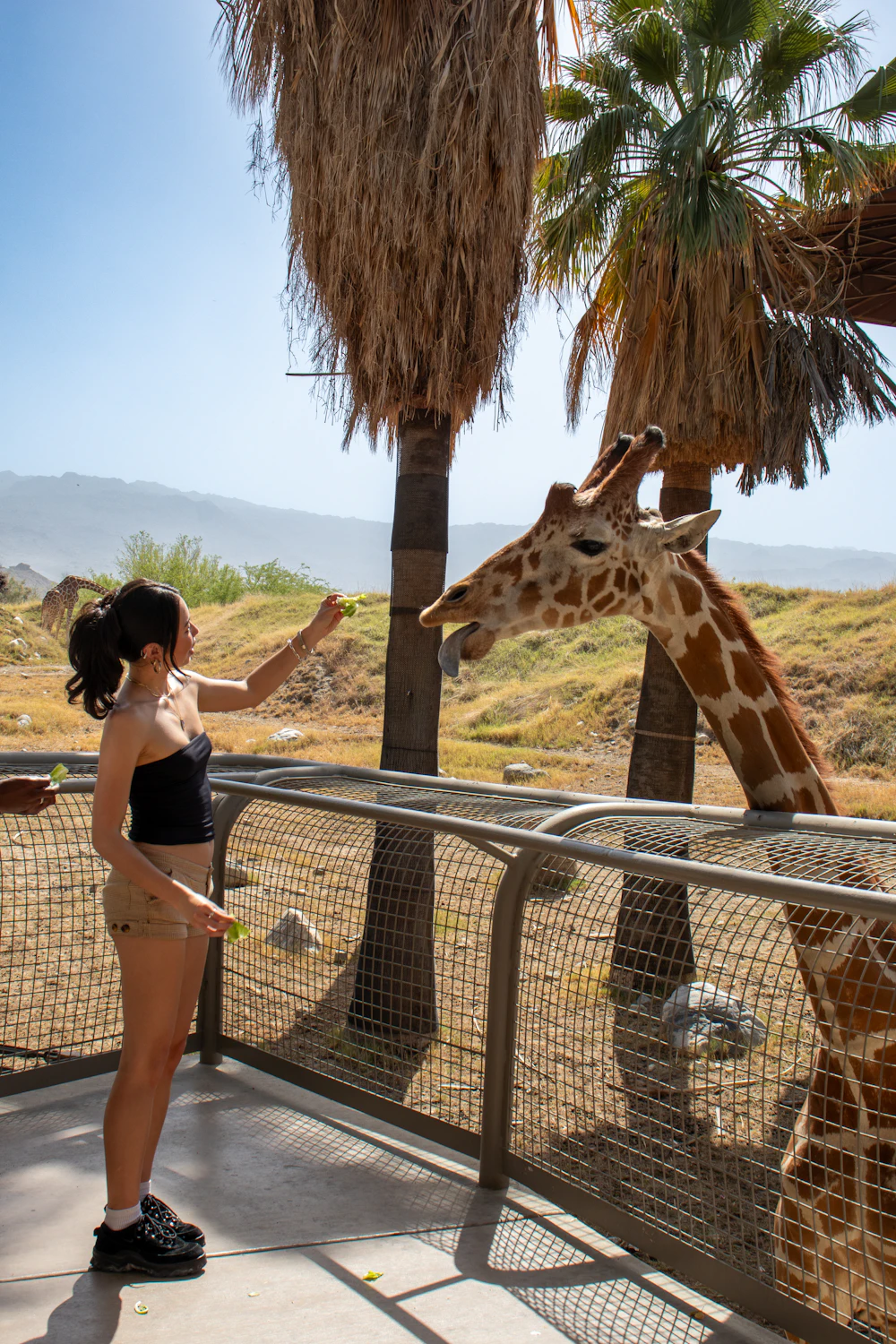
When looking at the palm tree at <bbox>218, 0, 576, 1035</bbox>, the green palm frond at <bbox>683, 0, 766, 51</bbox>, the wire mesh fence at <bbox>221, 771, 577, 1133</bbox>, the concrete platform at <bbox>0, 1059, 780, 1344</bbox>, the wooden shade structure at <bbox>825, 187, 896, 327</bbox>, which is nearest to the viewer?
the concrete platform at <bbox>0, 1059, 780, 1344</bbox>

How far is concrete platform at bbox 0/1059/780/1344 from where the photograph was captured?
2682mm

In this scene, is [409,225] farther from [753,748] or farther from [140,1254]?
[140,1254]

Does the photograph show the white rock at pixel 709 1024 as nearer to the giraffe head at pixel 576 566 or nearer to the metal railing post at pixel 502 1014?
the metal railing post at pixel 502 1014

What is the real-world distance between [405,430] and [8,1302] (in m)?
5.05

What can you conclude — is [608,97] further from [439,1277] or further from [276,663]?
[439,1277]

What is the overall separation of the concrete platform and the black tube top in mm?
1245

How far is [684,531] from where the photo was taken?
3941mm

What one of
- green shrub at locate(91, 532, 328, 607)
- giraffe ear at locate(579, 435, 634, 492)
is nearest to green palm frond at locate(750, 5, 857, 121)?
giraffe ear at locate(579, 435, 634, 492)

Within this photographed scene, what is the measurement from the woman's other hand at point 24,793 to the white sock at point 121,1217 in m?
1.17

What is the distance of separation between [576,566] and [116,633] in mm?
1905

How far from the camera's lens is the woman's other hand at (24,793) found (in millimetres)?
3045

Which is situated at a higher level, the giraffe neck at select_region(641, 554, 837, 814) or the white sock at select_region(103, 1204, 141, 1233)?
the giraffe neck at select_region(641, 554, 837, 814)

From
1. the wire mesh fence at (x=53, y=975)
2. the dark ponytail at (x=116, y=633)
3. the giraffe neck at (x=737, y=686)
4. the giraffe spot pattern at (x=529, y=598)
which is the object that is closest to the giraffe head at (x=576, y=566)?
the giraffe spot pattern at (x=529, y=598)

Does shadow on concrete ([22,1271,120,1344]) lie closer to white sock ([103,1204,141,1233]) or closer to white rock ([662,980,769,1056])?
white sock ([103,1204,141,1233])
